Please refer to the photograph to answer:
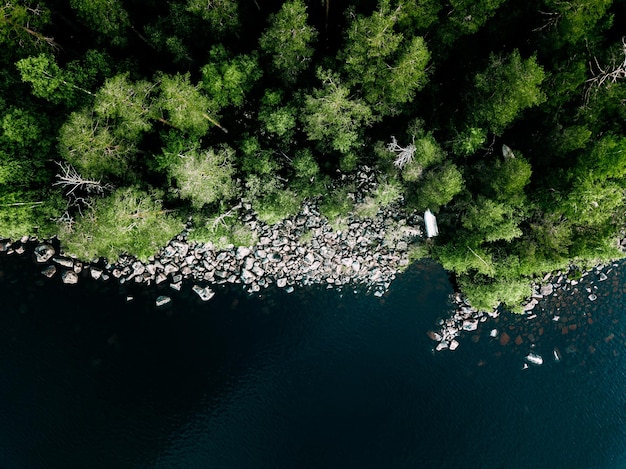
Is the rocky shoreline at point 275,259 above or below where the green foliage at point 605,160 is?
above

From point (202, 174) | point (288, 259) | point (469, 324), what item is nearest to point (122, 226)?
point (202, 174)

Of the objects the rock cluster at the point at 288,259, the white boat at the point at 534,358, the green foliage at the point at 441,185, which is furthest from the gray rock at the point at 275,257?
the white boat at the point at 534,358

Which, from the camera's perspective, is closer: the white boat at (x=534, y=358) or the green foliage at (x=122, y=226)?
the green foliage at (x=122, y=226)

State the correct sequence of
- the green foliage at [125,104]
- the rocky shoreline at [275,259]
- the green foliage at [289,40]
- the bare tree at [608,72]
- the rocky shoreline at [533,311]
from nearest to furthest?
1. the bare tree at [608,72]
2. the green foliage at [289,40]
3. the green foliage at [125,104]
4. the rocky shoreline at [275,259]
5. the rocky shoreline at [533,311]

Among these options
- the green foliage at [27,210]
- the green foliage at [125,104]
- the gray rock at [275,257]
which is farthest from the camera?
the gray rock at [275,257]

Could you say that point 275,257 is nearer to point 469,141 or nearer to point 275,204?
point 275,204

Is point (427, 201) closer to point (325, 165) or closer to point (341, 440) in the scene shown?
point (325, 165)

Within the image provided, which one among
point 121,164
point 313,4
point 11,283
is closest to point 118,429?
point 11,283

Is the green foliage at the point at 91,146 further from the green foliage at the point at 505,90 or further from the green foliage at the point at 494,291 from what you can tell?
the green foliage at the point at 494,291

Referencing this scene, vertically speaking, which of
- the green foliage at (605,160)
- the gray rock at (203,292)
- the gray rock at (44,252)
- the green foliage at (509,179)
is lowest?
the green foliage at (605,160)
